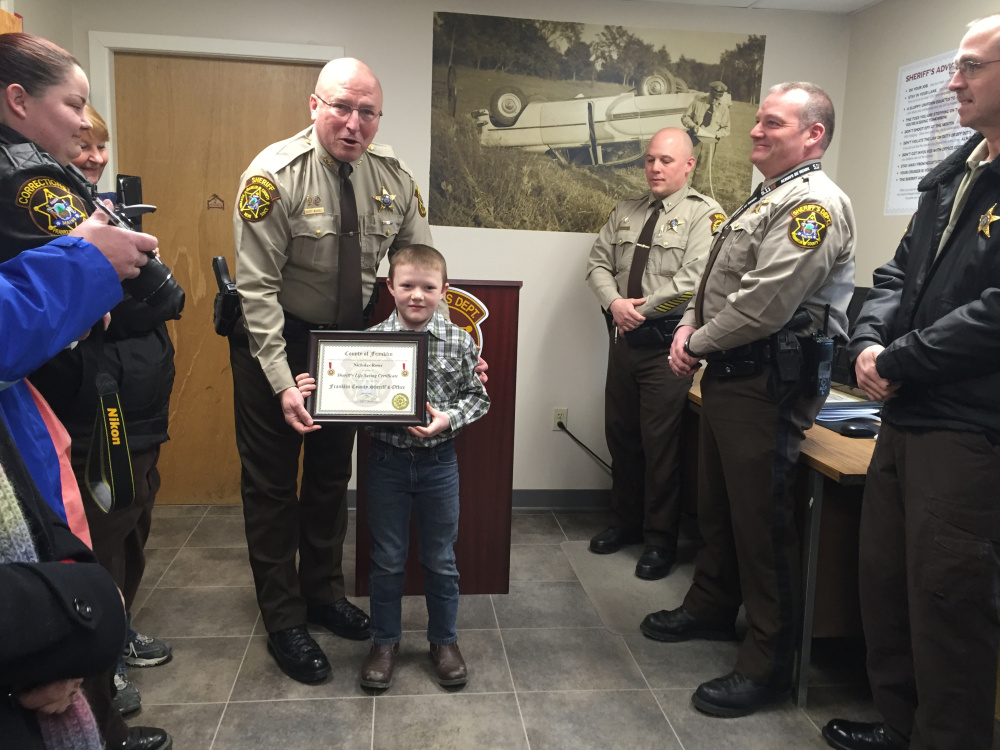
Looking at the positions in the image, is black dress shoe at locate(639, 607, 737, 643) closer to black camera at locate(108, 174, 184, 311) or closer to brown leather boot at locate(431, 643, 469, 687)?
brown leather boot at locate(431, 643, 469, 687)

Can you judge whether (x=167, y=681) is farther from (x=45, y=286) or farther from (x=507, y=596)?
(x=45, y=286)

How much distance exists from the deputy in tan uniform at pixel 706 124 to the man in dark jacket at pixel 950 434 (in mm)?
1833

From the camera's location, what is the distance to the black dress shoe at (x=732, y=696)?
2.06 meters

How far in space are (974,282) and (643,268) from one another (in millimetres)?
1634

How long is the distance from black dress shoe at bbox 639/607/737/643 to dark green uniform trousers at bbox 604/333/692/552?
0.60 metres

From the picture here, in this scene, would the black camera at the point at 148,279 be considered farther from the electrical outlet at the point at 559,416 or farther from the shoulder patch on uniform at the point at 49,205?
the electrical outlet at the point at 559,416

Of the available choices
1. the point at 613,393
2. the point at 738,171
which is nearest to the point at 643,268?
the point at 613,393

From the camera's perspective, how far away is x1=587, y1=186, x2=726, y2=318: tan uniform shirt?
3.04 metres

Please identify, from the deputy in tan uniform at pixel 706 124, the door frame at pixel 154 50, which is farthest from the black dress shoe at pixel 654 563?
the door frame at pixel 154 50

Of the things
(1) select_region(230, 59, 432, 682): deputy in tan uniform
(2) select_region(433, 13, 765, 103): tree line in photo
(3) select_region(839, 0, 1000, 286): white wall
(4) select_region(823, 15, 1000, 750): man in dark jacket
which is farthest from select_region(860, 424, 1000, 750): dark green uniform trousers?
(2) select_region(433, 13, 765, 103): tree line in photo

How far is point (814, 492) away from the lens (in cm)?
204

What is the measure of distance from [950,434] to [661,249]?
169cm

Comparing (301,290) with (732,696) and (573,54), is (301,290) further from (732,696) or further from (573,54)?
(573,54)

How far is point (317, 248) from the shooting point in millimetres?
2135
